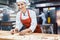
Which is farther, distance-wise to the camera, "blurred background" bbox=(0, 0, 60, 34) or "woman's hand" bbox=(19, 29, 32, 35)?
"woman's hand" bbox=(19, 29, 32, 35)

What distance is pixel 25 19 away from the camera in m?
1.82

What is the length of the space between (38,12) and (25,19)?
7.9 inches

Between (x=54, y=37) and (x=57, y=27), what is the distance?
134 mm

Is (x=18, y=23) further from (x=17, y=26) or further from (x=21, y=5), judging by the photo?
(x=21, y=5)

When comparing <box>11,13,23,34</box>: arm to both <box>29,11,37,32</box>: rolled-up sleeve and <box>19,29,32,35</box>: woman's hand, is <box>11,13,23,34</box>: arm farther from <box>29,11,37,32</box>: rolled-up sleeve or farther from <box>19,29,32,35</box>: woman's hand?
<box>29,11,37,32</box>: rolled-up sleeve

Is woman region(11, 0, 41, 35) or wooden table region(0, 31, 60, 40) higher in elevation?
woman region(11, 0, 41, 35)

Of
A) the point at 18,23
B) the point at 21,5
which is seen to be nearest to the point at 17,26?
the point at 18,23

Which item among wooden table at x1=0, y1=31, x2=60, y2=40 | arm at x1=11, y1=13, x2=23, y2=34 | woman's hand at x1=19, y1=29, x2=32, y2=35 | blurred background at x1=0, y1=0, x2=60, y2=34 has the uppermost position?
blurred background at x1=0, y1=0, x2=60, y2=34

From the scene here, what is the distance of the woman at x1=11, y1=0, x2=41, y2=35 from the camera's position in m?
1.80

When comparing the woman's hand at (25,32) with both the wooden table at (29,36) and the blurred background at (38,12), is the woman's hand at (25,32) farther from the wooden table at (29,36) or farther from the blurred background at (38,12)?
the blurred background at (38,12)

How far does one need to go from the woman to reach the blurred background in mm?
55

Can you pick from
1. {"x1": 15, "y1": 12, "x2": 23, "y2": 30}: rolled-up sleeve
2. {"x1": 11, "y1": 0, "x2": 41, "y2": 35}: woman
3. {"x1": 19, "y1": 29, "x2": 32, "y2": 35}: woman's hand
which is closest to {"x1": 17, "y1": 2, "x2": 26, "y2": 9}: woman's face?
{"x1": 11, "y1": 0, "x2": 41, "y2": 35}: woman

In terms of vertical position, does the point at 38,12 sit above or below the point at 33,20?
above

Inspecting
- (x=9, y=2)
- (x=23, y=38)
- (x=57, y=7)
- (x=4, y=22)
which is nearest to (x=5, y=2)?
(x=9, y=2)
